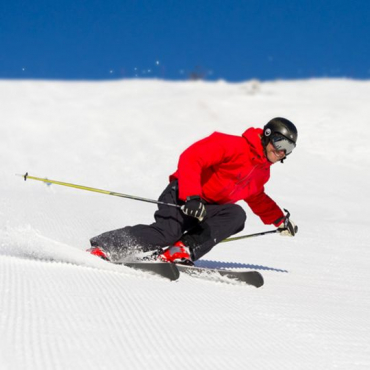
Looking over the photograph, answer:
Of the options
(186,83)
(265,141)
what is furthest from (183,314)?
(186,83)

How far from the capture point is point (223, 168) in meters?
4.14

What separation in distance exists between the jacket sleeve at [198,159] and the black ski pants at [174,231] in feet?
1.22

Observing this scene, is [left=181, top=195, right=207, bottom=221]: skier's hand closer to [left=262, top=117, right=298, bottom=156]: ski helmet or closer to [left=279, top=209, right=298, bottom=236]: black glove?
[left=262, top=117, right=298, bottom=156]: ski helmet

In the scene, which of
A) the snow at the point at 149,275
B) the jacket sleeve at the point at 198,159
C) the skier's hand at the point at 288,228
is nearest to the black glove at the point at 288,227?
the skier's hand at the point at 288,228

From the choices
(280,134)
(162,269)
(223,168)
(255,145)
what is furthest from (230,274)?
(280,134)

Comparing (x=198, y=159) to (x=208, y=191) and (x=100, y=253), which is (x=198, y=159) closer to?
(x=208, y=191)

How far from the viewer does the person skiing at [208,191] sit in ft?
12.9

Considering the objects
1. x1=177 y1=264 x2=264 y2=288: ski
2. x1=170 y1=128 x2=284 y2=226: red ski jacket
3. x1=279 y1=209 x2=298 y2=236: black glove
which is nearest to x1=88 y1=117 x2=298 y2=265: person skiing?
x1=170 y1=128 x2=284 y2=226: red ski jacket

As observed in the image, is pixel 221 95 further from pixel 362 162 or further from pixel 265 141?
pixel 265 141

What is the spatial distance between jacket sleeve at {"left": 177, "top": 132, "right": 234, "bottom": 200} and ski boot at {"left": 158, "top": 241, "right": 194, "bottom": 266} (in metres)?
0.54

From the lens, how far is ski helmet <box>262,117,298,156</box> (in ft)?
13.2

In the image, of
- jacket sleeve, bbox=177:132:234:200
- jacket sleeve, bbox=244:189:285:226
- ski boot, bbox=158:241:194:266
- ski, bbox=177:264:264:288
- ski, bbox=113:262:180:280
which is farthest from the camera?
jacket sleeve, bbox=244:189:285:226

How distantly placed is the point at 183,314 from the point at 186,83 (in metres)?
21.0

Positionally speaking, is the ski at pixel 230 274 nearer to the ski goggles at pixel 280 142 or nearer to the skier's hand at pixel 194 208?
the skier's hand at pixel 194 208
